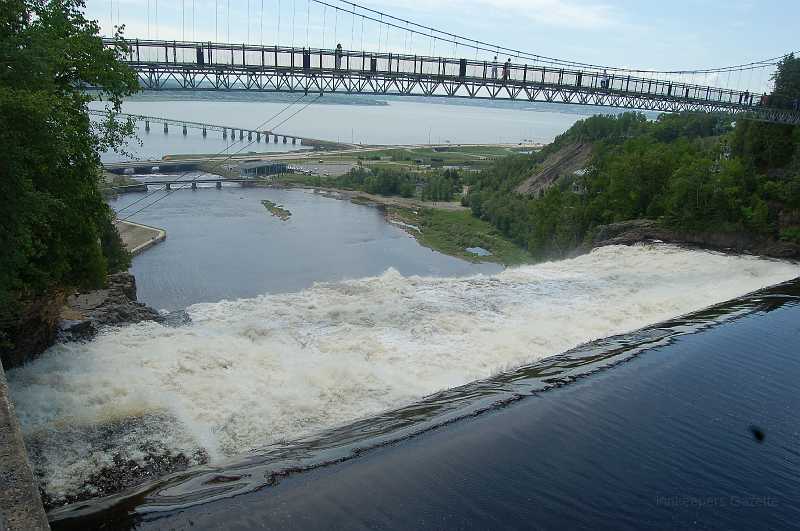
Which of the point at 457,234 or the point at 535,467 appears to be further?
the point at 457,234

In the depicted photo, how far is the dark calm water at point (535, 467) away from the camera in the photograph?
29.0ft

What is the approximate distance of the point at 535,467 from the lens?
10.1 m

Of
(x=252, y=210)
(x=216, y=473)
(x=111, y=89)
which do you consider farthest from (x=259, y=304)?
(x=252, y=210)

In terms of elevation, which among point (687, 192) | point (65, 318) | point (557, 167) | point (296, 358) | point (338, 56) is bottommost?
point (296, 358)

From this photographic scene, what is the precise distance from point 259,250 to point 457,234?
60.7 ft

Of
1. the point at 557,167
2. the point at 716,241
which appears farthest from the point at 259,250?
the point at 557,167

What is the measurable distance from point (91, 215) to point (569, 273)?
17.2 metres

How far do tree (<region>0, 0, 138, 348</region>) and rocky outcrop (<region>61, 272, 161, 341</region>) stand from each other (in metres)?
0.72

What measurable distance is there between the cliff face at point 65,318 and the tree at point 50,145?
397 millimetres

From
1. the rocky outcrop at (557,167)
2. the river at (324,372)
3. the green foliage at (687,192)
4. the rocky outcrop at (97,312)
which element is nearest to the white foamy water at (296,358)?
the river at (324,372)

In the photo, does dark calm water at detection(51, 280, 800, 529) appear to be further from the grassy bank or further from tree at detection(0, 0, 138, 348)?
the grassy bank

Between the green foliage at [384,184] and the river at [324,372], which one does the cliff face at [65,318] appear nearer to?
the river at [324,372]

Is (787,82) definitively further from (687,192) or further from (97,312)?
(97,312)

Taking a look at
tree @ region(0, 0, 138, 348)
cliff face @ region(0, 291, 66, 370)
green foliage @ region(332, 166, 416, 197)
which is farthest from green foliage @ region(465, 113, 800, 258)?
cliff face @ region(0, 291, 66, 370)
